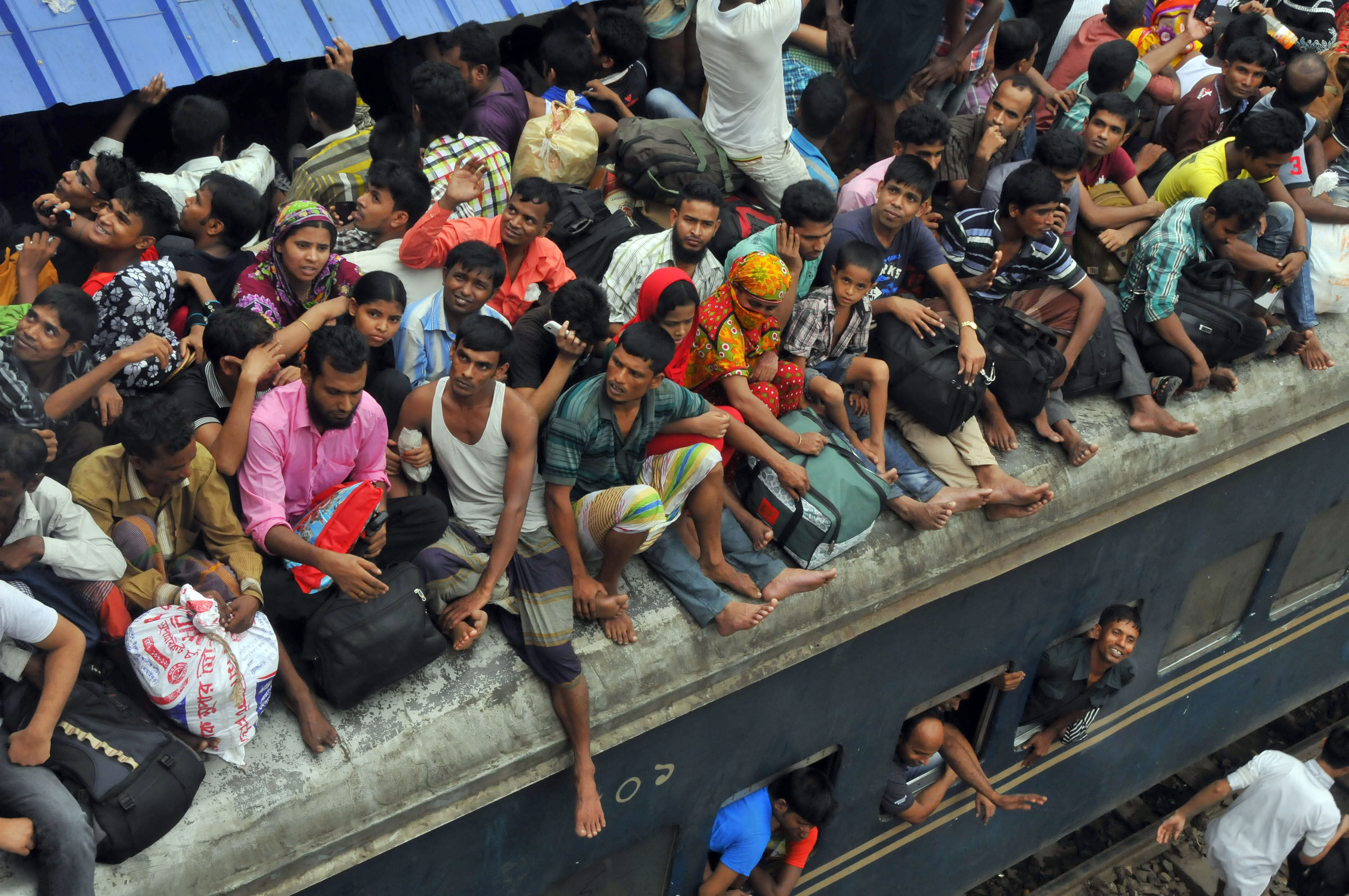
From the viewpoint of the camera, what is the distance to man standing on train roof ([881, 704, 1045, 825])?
5910 millimetres

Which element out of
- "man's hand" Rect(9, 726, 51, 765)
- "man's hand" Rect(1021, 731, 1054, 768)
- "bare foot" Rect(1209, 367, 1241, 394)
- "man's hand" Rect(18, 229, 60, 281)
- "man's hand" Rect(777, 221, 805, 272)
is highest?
"man's hand" Rect(18, 229, 60, 281)

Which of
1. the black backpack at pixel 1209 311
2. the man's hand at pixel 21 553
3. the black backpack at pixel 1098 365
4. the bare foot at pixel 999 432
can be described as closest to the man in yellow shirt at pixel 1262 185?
the black backpack at pixel 1209 311

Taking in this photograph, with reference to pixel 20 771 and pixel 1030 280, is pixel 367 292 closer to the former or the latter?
pixel 20 771

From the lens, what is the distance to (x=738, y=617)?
446 cm

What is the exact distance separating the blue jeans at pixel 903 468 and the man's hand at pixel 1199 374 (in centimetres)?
166

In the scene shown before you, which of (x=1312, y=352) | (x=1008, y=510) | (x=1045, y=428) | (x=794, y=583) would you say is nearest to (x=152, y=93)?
(x=794, y=583)

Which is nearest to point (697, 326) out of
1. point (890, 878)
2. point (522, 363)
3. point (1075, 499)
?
point (522, 363)

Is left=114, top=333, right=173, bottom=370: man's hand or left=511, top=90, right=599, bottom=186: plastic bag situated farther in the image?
left=511, top=90, right=599, bottom=186: plastic bag

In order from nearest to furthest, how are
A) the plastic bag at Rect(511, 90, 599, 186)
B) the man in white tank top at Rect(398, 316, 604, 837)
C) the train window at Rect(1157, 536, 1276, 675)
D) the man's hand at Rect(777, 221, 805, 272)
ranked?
the man in white tank top at Rect(398, 316, 604, 837) → the man's hand at Rect(777, 221, 805, 272) → the plastic bag at Rect(511, 90, 599, 186) → the train window at Rect(1157, 536, 1276, 675)

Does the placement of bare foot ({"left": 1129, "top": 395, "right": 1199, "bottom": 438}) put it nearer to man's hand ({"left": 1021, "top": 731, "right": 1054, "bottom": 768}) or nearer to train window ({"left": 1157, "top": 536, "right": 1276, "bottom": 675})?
train window ({"left": 1157, "top": 536, "right": 1276, "bottom": 675})

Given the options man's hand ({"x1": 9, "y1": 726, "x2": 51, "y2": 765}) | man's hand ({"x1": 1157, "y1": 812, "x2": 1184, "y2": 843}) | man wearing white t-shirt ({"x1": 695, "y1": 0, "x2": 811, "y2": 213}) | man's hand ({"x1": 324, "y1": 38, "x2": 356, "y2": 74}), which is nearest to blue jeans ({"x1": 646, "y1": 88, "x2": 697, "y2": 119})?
man wearing white t-shirt ({"x1": 695, "y1": 0, "x2": 811, "y2": 213})

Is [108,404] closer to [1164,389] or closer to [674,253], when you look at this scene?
[674,253]

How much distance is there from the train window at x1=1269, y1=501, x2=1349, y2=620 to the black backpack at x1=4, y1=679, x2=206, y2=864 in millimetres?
6862

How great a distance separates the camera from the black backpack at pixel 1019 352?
529 cm
